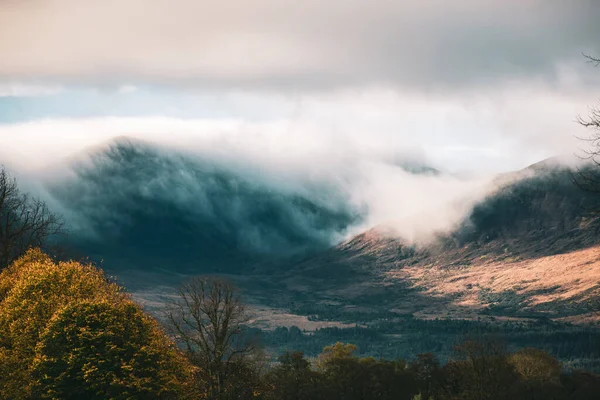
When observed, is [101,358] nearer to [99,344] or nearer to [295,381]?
[99,344]

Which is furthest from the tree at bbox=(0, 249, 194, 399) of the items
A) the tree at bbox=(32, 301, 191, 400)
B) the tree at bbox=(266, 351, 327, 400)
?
the tree at bbox=(266, 351, 327, 400)

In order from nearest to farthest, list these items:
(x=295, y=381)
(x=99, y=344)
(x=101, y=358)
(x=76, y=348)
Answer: (x=76, y=348) < (x=101, y=358) < (x=99, y=344) < (x=295, y=381)

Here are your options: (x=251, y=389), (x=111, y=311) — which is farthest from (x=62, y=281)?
(x=251, y=389)

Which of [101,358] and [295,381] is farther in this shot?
[295,381]

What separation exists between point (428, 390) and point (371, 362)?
17510 mm

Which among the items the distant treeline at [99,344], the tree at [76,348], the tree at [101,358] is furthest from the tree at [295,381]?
the tree at [101,358]

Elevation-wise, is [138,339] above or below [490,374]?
above

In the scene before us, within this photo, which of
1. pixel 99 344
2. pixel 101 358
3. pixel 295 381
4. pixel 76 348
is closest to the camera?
pixel 76 348

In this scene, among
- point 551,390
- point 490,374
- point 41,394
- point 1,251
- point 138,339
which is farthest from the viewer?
point 551,390

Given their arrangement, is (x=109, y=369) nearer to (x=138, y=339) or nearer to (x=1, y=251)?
(x=138, y=339)

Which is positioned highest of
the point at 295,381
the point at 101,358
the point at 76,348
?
the point at 76,348

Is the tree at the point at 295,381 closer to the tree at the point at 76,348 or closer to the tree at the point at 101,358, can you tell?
the tree at the point at 76,348

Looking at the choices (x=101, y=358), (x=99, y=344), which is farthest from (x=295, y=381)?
(x=101, y=358)

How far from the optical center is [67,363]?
298 feet
